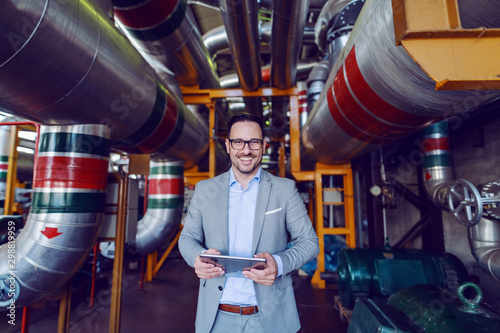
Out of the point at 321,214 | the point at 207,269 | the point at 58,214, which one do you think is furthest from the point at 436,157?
the point at 58,214

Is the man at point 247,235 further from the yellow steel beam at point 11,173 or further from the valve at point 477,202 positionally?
the yellow steel beam at point 11,173

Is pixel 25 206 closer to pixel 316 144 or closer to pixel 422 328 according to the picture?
pixel 316 144

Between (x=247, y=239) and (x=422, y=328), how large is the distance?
1029 millimetres

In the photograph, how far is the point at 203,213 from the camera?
114 centimetres

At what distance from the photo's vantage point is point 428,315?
4.26ft

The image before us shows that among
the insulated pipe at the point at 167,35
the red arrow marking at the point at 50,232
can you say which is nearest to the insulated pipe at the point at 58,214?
the red arrow marking at the point at 50,232

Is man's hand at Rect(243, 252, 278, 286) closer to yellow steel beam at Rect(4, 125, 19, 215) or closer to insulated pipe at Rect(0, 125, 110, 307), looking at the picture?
insulated pipe at Rect(0, 125, 110, 307)

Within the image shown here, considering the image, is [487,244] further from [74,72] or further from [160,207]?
[160,207]

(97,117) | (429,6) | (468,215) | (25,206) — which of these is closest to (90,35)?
(97,117)

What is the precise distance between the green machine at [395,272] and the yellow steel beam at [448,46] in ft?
5.97

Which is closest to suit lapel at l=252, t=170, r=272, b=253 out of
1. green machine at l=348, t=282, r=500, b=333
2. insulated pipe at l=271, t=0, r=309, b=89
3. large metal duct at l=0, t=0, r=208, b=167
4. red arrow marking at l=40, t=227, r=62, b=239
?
green machine at l=348, t=282, r=500, b=333

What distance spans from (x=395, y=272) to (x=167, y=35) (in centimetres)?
283

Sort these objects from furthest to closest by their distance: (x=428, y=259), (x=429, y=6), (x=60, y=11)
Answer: (x=428, y=259) → (x=60, y=11) → (x=429, y=6)

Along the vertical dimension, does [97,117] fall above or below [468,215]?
above
